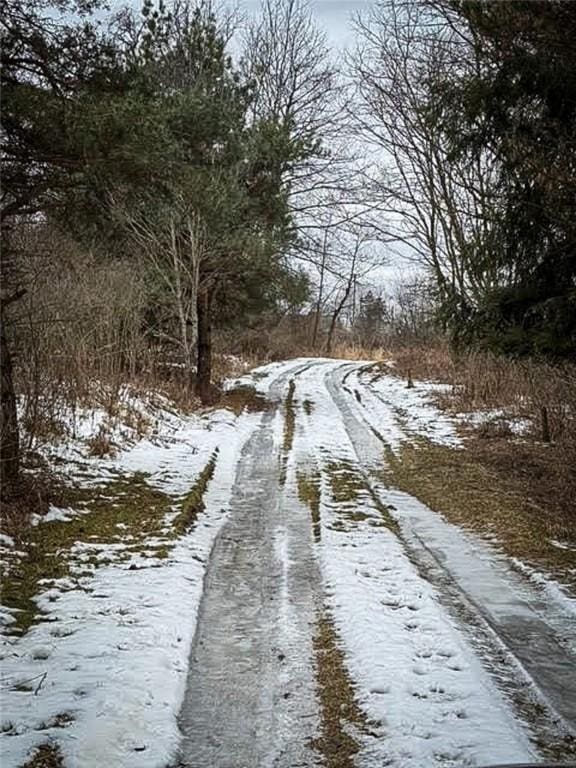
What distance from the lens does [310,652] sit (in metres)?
4.38

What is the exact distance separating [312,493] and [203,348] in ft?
26.7

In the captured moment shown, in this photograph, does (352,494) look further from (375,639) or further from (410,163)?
(410,163)

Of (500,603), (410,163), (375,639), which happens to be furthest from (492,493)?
(410,163)

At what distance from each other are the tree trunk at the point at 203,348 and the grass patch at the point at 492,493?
5.92 metres

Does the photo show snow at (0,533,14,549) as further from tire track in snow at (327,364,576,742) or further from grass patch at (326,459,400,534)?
tire track in snow at (327,364,576,742)

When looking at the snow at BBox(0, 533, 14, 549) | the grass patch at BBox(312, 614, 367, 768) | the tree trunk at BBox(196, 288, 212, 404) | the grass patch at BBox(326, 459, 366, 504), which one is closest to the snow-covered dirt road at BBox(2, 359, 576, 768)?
the grass patch at BBox(312, 614, 367, 768)

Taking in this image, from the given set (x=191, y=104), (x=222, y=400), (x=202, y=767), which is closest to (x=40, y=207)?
(x=202, y=767)

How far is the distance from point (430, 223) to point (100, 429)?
45.8 feet

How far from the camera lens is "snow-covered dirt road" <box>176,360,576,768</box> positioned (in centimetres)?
342

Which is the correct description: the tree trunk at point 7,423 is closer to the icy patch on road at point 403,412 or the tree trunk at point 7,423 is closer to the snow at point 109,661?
the snow at point 109,661

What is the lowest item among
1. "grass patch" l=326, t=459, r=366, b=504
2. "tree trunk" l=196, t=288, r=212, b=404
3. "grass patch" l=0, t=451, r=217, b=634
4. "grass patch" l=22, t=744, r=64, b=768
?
"grass patch" l=22, t=744, r=64, b=768

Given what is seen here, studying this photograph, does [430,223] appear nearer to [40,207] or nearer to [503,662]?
[40,207]

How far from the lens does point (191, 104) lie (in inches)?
502

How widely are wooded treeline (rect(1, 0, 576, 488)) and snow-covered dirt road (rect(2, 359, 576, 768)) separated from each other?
2568 mm
